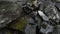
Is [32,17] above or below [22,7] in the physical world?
below

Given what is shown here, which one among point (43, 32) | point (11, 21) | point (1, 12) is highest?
point (1, 12)

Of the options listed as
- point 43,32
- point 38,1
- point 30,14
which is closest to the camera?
point 43,32

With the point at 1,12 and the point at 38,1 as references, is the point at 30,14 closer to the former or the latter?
the point at 38,1

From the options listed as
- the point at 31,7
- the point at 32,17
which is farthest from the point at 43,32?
the point at 31,7

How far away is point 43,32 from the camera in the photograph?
1.53 m

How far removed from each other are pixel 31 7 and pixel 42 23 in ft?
0.80

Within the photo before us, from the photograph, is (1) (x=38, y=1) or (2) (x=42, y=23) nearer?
(2) (x=42, y=23)

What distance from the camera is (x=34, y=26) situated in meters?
1.55

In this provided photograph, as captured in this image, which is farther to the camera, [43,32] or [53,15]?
[53,15]

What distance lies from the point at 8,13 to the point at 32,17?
29cm

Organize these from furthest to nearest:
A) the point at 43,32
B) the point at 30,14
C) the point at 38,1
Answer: the point at 38,1
the point at 30,14
the point at 43,32

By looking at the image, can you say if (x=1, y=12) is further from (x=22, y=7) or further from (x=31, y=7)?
(x=31, y=7)

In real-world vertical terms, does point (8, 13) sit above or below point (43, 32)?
above

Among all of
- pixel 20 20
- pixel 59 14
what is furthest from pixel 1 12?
pixel 59 14
